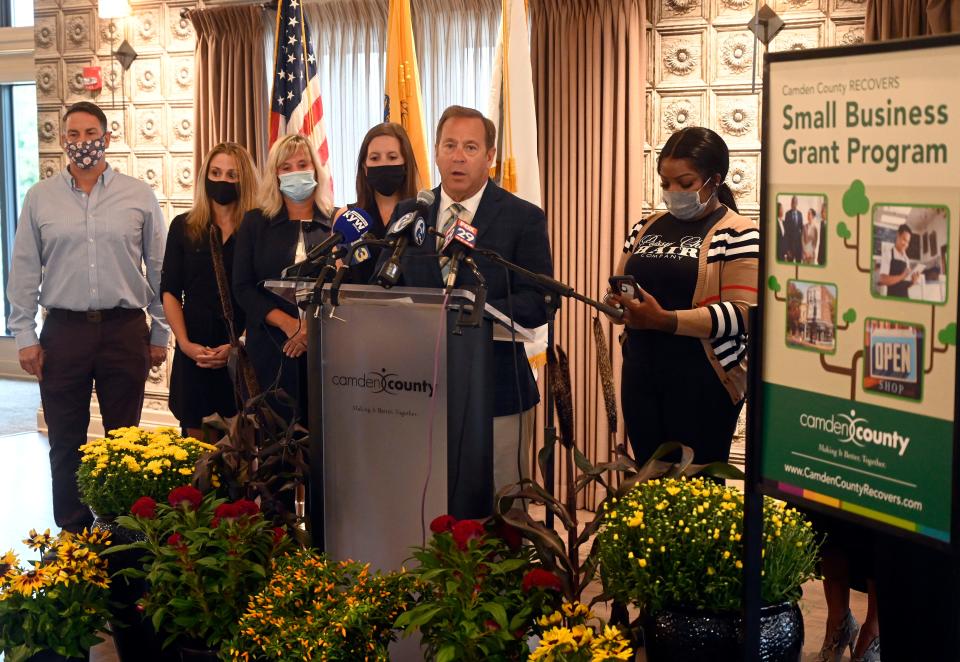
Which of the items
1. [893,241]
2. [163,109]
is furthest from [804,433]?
[163,109]

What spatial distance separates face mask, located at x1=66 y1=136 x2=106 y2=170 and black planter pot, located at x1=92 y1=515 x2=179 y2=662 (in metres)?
2.15

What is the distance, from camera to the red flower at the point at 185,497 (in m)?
2.72

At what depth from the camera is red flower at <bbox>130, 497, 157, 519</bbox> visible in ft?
8.85

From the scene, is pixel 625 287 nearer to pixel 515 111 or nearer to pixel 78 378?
pixel 515 111

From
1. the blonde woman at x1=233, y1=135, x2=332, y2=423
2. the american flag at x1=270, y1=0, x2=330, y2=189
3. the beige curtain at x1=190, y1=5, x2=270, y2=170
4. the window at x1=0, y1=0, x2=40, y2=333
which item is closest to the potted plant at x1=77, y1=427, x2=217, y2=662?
the blonde woman at x1=233, y1=135, x2=332, y2=423

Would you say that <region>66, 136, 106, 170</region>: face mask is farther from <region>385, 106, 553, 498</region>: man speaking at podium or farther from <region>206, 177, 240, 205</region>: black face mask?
<region>385, 106, 553, 498</region>: man speaking at podium

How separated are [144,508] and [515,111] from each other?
2830mm

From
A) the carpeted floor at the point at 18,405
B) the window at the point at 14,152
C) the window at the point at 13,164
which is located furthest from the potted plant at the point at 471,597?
the window at the point at 13,164

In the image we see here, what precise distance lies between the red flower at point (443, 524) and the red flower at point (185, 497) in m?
0.77

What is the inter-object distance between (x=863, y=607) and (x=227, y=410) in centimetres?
255

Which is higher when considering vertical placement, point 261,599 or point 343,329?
point 343,329

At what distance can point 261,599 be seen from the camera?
237 centimetres

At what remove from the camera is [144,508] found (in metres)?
2.71

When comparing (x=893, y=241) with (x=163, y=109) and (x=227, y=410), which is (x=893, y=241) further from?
(x=163, y=109)
